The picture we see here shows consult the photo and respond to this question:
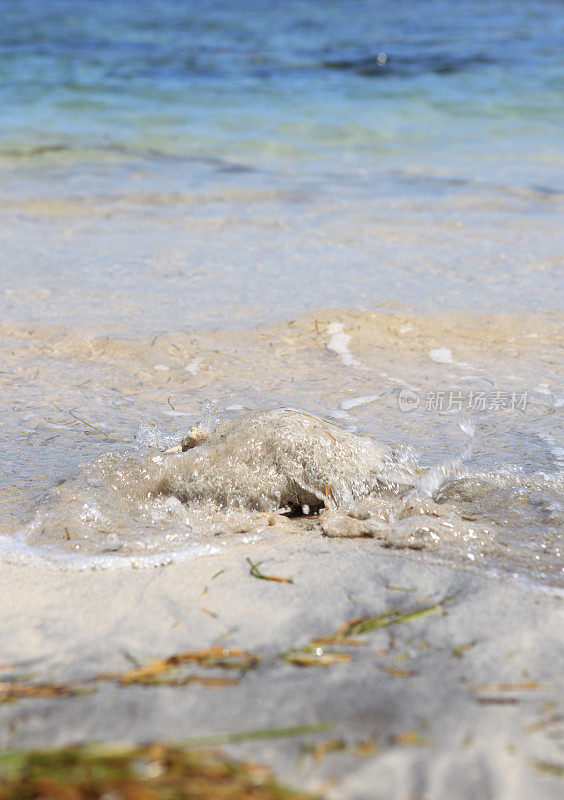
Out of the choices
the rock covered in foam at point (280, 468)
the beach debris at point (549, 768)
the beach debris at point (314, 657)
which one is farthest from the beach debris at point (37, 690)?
the rock covered in foam at point (280, 468)

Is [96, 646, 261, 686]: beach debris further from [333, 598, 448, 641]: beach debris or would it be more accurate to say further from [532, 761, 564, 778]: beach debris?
[532, 761, 564, 778]: beach debris

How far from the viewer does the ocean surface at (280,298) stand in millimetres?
1897

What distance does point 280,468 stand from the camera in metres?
1.99

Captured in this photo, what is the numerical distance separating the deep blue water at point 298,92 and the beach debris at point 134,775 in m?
5.74

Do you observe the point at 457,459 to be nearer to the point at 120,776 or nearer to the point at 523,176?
the point at 120,776

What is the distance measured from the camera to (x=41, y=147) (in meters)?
7.22

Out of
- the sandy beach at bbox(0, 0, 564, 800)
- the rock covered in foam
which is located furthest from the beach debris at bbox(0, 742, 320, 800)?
the rock covered in foam

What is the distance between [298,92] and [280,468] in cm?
872

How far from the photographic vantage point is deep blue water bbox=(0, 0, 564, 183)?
7.12 meters

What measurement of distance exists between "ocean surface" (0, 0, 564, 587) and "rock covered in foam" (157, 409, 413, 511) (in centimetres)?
9

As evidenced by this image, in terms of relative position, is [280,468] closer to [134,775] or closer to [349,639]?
[349,639]

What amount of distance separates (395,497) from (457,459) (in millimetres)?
322

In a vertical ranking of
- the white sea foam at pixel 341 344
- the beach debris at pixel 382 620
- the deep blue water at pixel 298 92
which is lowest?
the white sea foam at pixel 341 344

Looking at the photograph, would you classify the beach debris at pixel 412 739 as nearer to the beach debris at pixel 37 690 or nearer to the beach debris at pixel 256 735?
the beach debris at pixel 256 735
